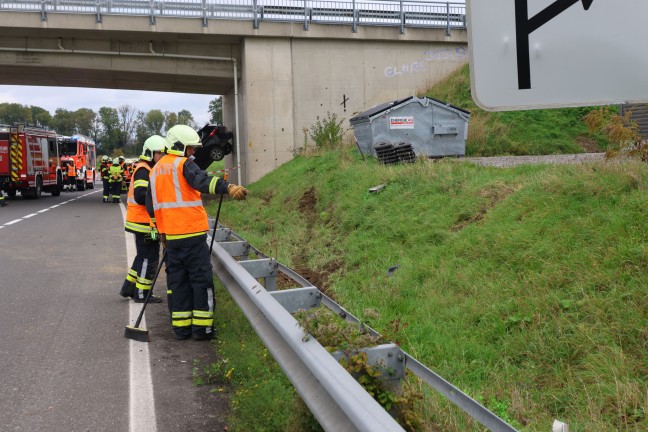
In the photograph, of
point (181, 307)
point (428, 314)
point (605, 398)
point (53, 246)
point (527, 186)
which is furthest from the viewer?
point (53, 246)

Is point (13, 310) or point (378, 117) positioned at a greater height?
point (378, 117)

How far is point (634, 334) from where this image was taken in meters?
4.18

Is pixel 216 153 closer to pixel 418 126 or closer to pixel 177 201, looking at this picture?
pixel 418 126

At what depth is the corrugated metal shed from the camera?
14656 millimetres

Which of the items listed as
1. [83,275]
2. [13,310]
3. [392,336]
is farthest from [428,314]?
[83,275]

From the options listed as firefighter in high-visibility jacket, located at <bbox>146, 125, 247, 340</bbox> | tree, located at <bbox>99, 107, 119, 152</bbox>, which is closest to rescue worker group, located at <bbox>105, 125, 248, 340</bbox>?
firefighter in high-visibility jacket, located at <bbox>146, 125, 247, 340</bbox>

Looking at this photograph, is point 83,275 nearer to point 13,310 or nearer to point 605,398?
point 13,310

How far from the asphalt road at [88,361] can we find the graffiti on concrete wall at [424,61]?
16.2 metres

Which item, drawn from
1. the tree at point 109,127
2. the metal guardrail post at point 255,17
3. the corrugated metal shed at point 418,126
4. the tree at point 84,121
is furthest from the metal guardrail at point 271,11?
the tree at point 84,121

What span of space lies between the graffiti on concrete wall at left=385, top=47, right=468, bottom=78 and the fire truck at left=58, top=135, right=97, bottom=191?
64.0 feet

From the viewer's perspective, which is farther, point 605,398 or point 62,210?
point 62,210

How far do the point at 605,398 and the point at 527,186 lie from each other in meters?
3.92

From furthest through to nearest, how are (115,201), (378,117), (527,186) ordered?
(115,201), (378,117), (527,186)

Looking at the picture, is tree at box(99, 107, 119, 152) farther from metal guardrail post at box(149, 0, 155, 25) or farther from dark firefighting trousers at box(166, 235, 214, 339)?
dark firefighting trousers at box(166, 235, 214, 339)
